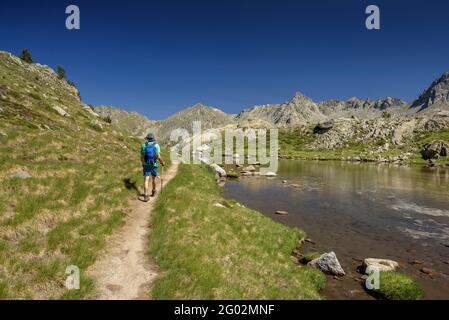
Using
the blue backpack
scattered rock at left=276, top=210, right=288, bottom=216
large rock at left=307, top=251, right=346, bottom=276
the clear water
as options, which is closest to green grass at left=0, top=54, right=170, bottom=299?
the blue backpack

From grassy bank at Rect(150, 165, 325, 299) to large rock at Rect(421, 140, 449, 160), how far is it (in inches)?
5990

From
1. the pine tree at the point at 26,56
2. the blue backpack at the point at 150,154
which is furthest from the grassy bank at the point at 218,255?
the pine tree at the point at 26,56

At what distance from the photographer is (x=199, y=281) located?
13219 millimetres

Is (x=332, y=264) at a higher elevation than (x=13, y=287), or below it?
below

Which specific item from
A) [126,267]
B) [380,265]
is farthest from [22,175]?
[380,265]

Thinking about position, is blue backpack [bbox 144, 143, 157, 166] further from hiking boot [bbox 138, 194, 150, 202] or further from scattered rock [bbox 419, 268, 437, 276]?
scattered rock [bbox 419, 268, 437, 276]

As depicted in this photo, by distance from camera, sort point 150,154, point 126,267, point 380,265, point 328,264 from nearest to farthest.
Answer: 1. point 126,267
2. point 328,264
3. point 380,265
4. point 150,154

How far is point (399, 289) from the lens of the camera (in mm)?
18312

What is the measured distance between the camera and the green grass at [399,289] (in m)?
17.9

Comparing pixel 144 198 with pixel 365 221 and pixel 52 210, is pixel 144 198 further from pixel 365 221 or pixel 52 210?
pixel 365 221

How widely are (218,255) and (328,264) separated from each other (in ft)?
27.3
